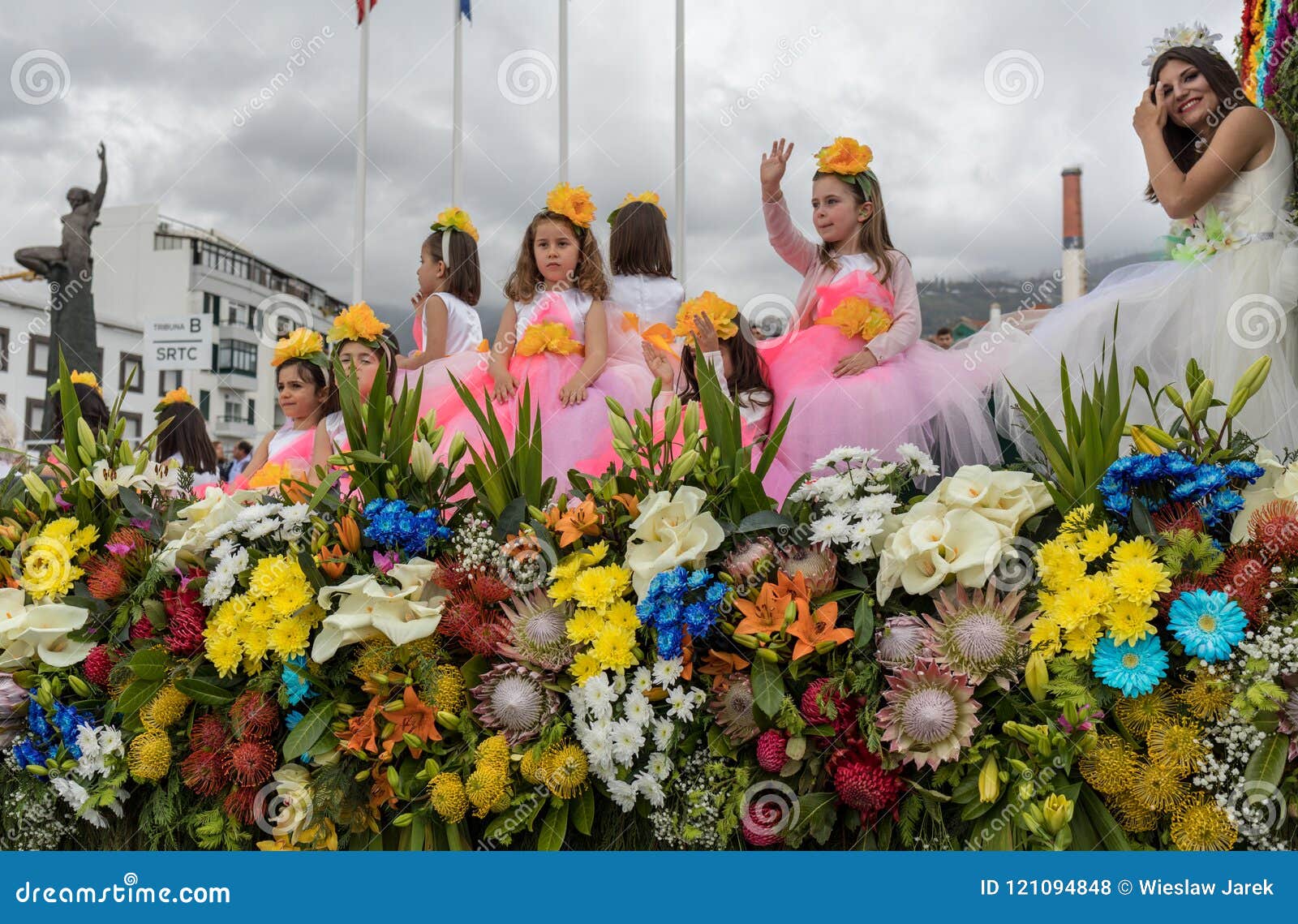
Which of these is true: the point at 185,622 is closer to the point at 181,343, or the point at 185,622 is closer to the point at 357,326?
the point at 357,326

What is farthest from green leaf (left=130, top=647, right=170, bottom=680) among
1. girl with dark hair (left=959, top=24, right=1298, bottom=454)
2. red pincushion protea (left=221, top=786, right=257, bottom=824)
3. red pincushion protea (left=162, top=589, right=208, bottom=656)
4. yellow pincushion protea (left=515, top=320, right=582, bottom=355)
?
girl with dark hair (left=959, top=24, right=1298, bottom=454)

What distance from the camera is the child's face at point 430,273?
4.41 metres

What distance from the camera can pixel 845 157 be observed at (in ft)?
10.6

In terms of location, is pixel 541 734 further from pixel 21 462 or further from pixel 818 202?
pixel 818 202

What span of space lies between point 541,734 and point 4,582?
3.81 feet

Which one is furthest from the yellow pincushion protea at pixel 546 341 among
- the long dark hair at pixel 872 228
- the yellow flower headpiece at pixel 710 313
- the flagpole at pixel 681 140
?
the flagpole at pixel 681 140

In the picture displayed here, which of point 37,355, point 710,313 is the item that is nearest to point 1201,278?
point 710,313

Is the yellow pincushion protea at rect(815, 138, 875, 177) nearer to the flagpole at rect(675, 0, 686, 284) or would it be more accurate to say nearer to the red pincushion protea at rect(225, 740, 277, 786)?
the red pincushion protea at rect(225, 740, 277, 786)

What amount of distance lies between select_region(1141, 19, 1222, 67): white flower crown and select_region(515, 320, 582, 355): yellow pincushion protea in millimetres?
2026

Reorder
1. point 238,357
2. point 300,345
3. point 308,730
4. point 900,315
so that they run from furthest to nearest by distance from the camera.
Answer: point 238,357, point 300,345, point 900,315, point 308,730

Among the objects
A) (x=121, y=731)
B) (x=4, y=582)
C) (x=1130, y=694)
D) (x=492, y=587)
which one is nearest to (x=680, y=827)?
(x=492, y=587)

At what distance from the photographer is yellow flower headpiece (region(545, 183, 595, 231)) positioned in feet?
11.7

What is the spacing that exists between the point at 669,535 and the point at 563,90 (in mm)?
6119

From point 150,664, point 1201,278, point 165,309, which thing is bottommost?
point 150,664
